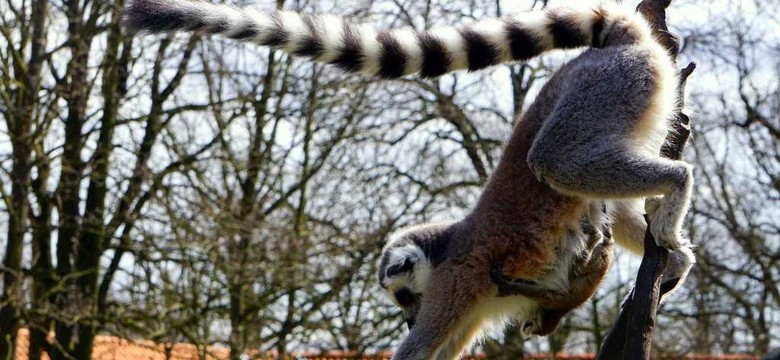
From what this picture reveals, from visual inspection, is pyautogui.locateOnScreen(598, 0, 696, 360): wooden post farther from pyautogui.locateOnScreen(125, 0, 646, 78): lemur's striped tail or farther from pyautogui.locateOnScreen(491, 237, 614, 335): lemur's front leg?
pyautogui.locateOnScreen(491, 237, 614, 335): lemur's front leg

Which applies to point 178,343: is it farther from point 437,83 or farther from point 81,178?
point 437,83

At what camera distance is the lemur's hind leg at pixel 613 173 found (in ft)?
17.6

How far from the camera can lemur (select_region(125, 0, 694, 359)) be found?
5543 millimetres

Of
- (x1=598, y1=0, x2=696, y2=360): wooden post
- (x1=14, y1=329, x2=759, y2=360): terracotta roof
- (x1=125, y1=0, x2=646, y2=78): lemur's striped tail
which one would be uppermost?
(x1=14, y1=329, x2=759, y2=360): terracotta roof

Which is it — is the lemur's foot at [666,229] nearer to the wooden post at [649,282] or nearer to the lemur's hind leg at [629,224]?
the wooden post at [649,282]

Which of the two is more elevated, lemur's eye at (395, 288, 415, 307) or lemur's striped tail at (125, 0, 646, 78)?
lemur's striped tail at (125, 0, 646, 78)

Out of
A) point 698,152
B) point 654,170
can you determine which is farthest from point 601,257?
point 698,152

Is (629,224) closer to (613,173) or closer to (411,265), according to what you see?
(613,173)

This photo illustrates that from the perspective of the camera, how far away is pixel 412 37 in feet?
20.5

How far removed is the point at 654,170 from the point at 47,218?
11.6m

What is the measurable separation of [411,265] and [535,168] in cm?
91

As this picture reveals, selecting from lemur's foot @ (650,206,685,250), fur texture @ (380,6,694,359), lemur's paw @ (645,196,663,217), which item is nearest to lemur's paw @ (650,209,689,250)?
lemur's foot @ (650,206,685,250)

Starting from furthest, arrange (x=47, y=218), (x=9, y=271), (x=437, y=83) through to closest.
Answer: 1. (x=437, y=83)
2. (x=47, y=218)
3. (x=9, y=271)

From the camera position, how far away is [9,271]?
43.5ft
